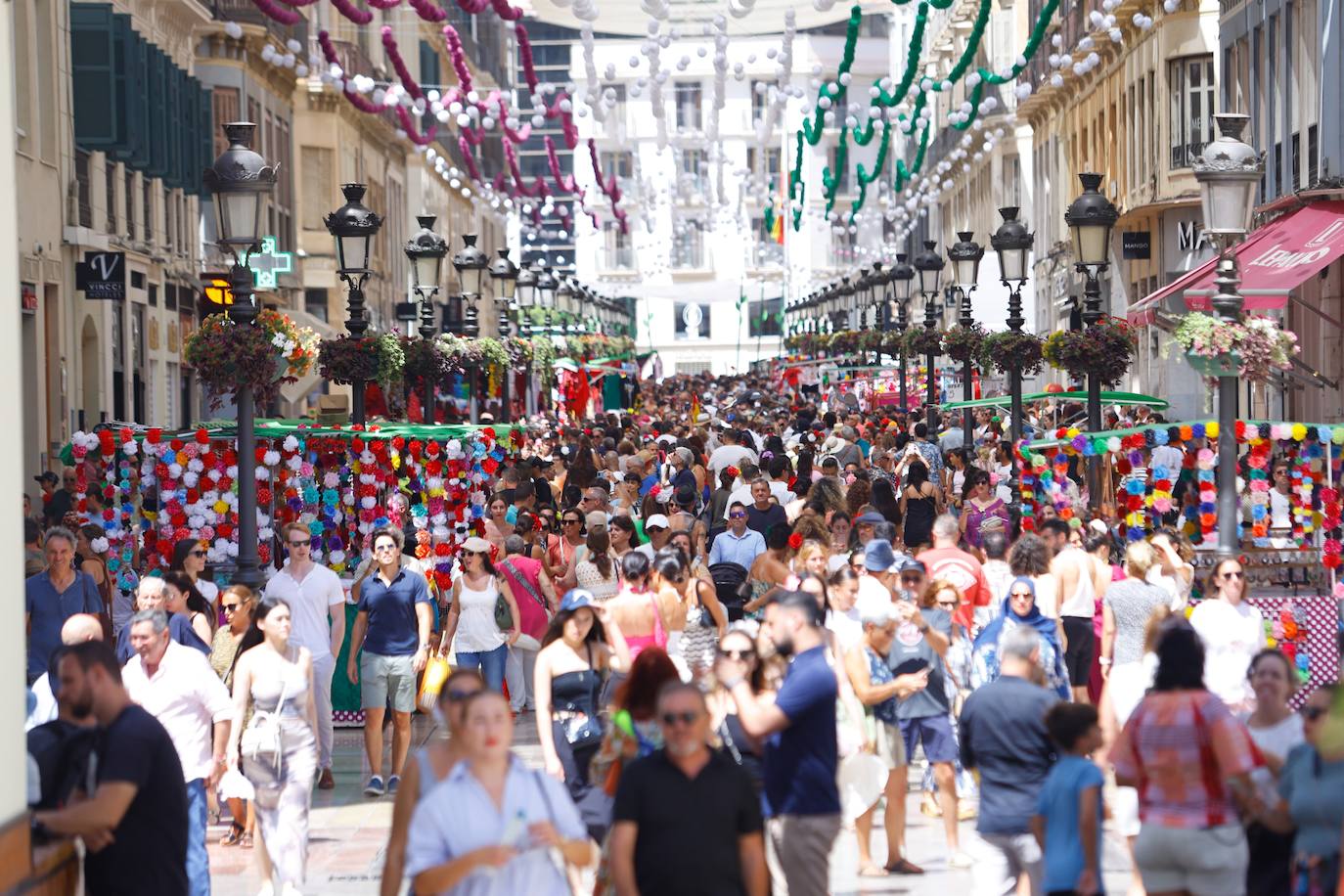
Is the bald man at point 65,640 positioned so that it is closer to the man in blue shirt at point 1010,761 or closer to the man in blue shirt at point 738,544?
the man in blue shirt at point 1010,761

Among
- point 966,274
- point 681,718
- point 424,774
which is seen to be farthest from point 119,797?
point 966,274

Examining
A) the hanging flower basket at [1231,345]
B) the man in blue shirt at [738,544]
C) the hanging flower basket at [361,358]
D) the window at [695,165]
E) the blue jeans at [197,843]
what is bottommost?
the blue jeans at [197,843]

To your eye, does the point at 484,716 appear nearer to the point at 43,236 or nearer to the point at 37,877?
the point at 37,877

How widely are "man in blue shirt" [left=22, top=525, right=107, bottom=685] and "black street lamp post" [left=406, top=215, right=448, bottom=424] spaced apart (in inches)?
364

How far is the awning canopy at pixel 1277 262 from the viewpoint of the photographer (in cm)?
2200

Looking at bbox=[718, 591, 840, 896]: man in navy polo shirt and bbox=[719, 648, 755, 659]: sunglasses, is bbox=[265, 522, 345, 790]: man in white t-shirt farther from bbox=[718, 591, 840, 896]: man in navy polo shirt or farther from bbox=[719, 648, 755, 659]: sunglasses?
bbox=[718, 591, 840, 896]: man in navy polo shirt

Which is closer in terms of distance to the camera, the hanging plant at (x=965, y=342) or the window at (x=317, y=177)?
the hanging plant at (x=965, y=342)

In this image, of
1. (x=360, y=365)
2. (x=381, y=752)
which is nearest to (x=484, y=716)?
(x=381, y=752)

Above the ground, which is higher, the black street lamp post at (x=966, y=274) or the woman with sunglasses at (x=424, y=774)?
the black street lamp post at (x=966, y=274)

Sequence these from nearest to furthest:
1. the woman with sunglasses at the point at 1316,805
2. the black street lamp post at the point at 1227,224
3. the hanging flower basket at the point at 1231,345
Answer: the woman with sunglasses at the point at 1316,805 < the black street lamp post at the point at 1227,224 < the hanging flower basket at the point at 1231,345

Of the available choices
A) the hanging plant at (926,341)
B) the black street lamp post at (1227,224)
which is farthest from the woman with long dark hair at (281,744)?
the hanging plant at (926,341)

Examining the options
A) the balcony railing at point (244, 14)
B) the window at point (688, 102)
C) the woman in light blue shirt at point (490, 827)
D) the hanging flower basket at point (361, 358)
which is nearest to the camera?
the woman in light blue shirt at point (490, 827)

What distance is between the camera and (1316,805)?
26.0ft

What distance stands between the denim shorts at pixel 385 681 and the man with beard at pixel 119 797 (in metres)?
5.68
